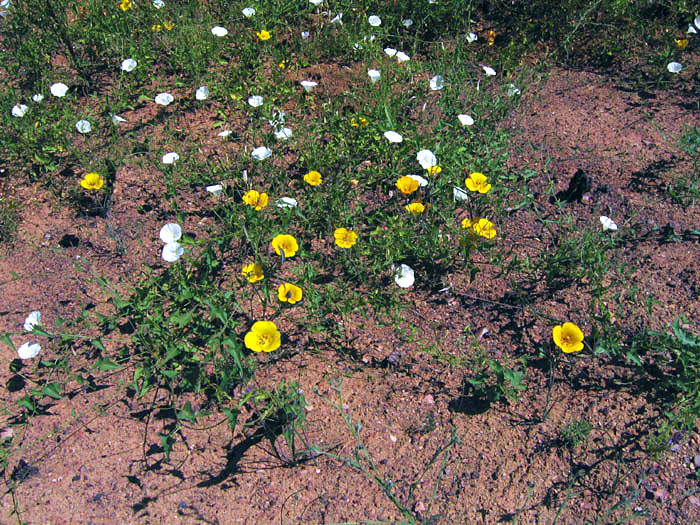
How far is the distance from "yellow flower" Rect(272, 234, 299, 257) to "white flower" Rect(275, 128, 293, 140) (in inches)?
33.2

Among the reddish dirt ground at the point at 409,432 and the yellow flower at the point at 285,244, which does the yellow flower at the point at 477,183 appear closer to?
the reddish dirt ground at the point at 409,432

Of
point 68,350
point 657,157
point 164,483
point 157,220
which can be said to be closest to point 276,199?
point 157,220

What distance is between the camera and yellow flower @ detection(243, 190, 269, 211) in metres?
2.57

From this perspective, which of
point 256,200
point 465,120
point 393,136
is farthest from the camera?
point 465,120

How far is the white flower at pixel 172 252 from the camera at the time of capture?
2492 mm

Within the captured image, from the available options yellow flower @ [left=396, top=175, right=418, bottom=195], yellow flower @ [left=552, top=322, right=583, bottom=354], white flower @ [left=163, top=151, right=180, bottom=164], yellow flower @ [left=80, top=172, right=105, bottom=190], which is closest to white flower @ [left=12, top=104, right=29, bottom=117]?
yellow flower @ [left=80, top=172, right=105, bottom=190]

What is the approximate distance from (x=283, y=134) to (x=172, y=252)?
38.5 inches

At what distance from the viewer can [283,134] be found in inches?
120

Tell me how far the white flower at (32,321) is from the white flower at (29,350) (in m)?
0.07

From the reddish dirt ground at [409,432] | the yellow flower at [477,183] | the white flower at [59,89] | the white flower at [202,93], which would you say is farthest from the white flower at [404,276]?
the white flower at [59,89]

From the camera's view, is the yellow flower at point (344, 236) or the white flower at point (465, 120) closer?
the yellow flower at point (344, 236)

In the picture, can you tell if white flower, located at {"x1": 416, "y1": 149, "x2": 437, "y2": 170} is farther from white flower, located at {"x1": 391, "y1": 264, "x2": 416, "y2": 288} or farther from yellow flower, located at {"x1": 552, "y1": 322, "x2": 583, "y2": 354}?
yellow flower, located at {"x1": 552, "y1": 322, "x2": 583, "y2": 354}


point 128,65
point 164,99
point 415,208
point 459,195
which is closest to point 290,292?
point 415,208

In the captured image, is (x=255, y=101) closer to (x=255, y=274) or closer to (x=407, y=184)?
(x=407, y=184)
